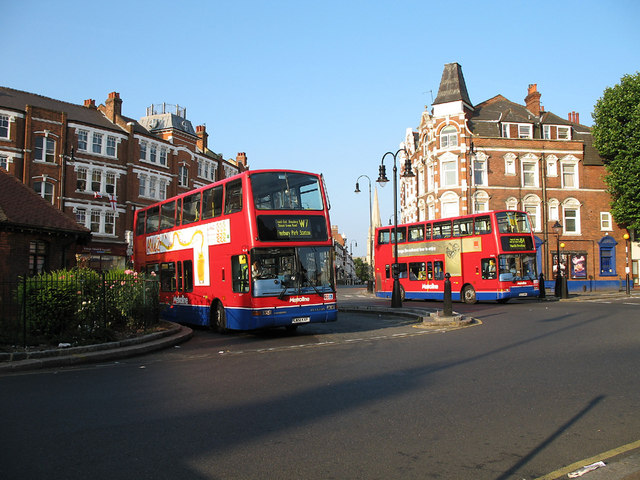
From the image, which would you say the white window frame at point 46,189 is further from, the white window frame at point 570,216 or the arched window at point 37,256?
the white window frame at point 570,216

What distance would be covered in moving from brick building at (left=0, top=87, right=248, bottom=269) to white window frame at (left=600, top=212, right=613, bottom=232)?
3915 cm

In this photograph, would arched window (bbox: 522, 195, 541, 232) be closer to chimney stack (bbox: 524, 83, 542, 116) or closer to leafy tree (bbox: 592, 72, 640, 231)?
leafy tree (bbox: 592, 72, 640, 231)

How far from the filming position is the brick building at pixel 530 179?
44.2 meters

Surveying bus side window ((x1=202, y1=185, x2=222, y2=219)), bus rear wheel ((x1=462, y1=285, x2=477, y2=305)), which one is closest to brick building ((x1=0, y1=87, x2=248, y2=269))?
bus side window ((x1=202, y1=185, x2=222, y2=219))

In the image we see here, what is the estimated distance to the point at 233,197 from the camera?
14.1 m

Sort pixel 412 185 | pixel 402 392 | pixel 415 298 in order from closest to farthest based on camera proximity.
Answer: pixel 402 392
pixel 415 298
pixel 412 185

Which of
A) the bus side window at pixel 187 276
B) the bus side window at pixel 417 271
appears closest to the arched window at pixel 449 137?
the bus side window at pixel 417 271

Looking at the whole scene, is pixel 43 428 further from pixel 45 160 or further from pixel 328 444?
pixel 45 160

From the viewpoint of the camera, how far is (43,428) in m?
5.25

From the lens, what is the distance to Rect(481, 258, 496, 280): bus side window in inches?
978

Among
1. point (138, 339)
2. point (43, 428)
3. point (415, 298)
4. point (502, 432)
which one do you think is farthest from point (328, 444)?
point (415, 298)

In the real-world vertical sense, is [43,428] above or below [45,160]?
below

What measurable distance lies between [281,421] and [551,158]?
46176 millimetres

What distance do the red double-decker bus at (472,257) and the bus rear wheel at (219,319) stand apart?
928 centimetres
